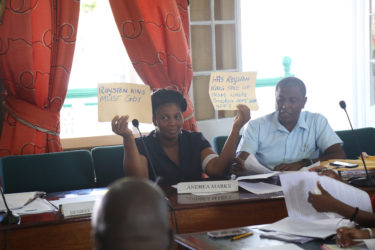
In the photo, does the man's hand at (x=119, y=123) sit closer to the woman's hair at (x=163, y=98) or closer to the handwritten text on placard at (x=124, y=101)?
the handwritten text on placard at (x=124, y=101)

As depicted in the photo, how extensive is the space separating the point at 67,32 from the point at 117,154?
0.96 metres

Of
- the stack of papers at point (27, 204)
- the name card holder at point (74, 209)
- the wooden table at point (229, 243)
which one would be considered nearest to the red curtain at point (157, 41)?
the stack of papers at point (27, 204)

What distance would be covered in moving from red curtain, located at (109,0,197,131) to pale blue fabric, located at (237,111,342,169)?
828 millimetres

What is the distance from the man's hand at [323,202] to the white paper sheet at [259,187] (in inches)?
25.8

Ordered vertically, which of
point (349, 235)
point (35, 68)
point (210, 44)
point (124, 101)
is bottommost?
point (349, 235)

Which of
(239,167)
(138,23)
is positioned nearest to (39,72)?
(138,23)

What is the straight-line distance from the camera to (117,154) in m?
2.85

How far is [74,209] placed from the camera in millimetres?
1923

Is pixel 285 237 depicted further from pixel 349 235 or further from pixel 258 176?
pixel 258 176

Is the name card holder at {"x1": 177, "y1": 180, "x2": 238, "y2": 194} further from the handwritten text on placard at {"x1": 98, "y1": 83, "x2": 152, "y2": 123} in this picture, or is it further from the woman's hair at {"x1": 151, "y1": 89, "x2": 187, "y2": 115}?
the woman's hair at {"x1": 151, "y1": 89, "x2": 187, "y2": 115}

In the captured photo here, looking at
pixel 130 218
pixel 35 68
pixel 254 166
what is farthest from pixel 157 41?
pixel 130 218

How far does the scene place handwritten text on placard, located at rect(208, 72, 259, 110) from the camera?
Result: 2432mm

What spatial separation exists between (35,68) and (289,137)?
5.34ft

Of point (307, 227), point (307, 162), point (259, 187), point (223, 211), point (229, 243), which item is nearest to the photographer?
point (229, 243)
